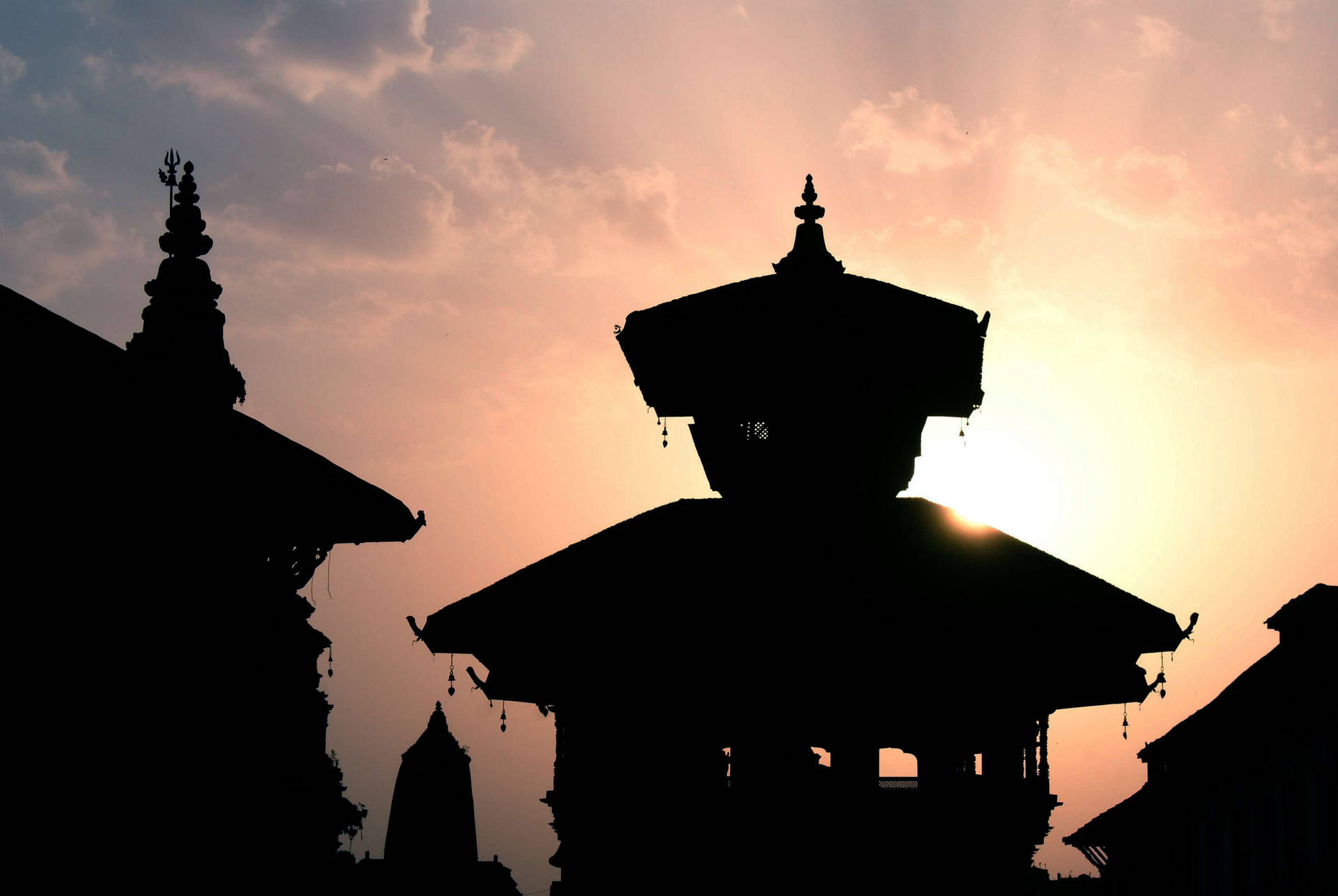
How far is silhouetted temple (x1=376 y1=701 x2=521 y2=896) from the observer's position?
1172 inches

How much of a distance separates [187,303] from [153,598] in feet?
51.5

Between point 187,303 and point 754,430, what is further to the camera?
point 187,303

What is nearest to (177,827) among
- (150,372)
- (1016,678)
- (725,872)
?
(150,372)

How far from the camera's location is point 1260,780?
17.8 m

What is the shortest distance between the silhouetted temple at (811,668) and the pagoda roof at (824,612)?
0.02 meters

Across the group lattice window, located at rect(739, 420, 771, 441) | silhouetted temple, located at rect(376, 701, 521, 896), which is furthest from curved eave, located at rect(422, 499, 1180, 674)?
silhouetted temple, located at rect(376, 701, 521, 896)

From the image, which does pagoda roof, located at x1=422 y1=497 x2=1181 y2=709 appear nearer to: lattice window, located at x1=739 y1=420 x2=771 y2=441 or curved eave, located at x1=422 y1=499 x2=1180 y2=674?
curved eave, located at x1=422 y1=499 x2=1180 y2=674

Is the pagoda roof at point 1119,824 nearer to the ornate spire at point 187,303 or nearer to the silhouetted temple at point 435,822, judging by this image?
the silhouetted temple at point 435,822

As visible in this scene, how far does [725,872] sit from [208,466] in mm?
5754

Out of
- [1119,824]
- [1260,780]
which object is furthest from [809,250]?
[1119,824]

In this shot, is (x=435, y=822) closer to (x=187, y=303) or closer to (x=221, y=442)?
(x=187, y=303)

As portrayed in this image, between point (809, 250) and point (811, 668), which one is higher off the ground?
point (809, 250)

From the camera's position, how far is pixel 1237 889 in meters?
18.8

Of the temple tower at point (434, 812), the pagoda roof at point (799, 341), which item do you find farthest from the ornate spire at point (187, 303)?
the pagoda roof at point (799, 341)
